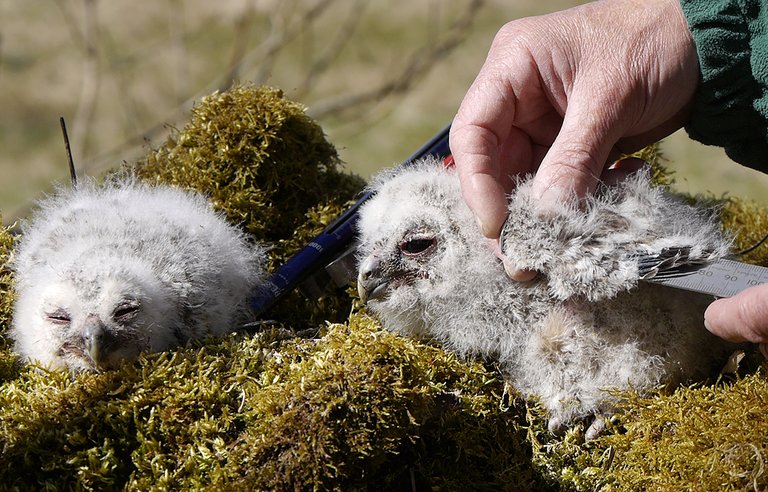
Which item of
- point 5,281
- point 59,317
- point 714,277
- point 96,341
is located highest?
point 5,281

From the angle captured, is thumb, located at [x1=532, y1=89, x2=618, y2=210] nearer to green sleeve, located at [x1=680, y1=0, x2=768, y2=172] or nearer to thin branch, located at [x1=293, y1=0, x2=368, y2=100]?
green sleeve, located at [x1=680, y1=0, x2=768, y2=172]

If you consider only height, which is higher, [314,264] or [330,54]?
[330,54]

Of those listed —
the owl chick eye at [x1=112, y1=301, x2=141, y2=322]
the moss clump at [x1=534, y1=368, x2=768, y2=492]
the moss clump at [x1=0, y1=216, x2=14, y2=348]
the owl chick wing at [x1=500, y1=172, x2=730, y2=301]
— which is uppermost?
the moss clump at [x1=0, y1=216, x2=14, y2=348]

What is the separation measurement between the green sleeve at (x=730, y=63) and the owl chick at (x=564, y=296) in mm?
364

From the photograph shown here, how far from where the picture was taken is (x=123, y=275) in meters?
1.91

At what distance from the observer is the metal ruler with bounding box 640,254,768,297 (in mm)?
1670

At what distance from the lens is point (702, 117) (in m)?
2.22

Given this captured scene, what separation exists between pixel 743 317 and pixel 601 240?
0.36 metres

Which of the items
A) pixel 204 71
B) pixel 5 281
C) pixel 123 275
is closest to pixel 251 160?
pixel 123 275

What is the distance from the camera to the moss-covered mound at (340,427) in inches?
58.9

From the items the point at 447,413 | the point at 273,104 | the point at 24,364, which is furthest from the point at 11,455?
the point at 273,104

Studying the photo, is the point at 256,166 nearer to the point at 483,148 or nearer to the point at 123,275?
the point at 123,275

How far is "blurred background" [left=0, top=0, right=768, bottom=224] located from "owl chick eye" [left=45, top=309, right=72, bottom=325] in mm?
4923

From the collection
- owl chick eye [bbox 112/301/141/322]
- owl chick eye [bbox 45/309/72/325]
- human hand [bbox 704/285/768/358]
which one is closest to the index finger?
human hand [bbox 704/285/768/358]
